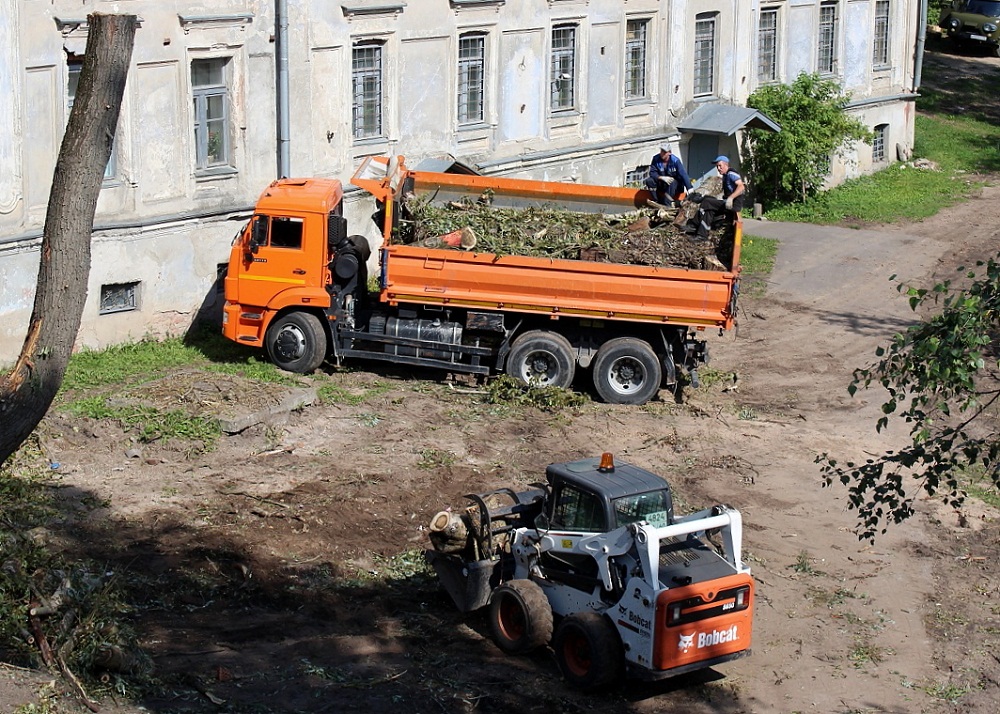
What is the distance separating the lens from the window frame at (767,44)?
28.4 m

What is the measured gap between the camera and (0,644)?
9531mm

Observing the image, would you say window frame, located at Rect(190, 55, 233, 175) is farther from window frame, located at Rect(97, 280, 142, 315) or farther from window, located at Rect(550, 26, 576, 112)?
window, located at Rect(550, 26, 576, 112)

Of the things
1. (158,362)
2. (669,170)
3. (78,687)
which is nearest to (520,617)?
(78,687)

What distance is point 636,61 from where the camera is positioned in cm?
2592

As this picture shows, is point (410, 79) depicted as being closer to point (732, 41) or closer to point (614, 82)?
point (614, 82)

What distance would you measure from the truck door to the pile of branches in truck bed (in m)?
1.21

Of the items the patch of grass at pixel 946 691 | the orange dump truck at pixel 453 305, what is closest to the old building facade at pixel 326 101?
the orange dump truck at pixel 453 305

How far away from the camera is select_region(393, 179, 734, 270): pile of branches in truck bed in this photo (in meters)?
17.4

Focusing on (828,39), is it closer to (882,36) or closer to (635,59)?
(882,36)

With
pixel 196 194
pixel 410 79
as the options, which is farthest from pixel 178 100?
pixel 410 79

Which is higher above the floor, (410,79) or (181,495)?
(410,79)

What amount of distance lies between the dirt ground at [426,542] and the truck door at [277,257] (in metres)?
1.36

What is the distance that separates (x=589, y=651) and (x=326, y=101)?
1276 centimetres

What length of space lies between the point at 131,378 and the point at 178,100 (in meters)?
4.36
